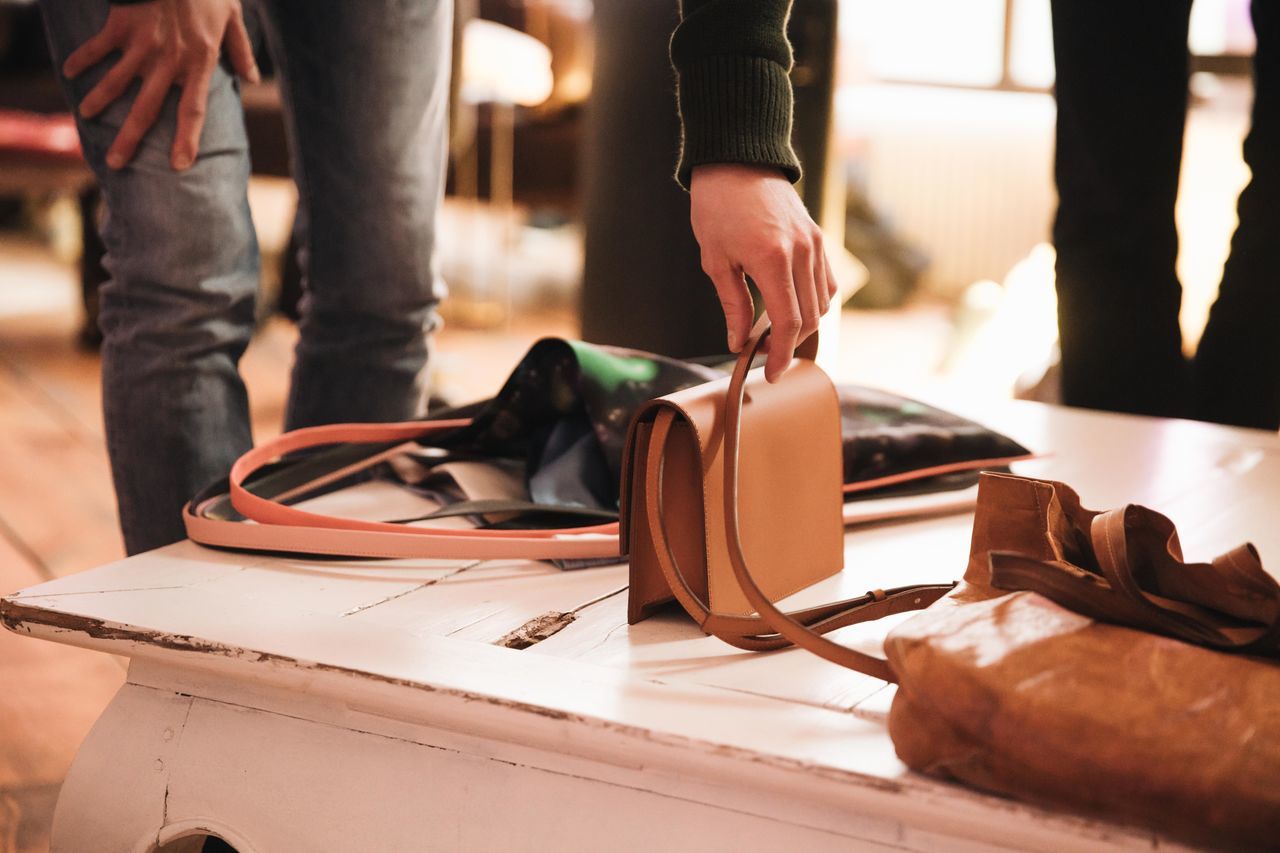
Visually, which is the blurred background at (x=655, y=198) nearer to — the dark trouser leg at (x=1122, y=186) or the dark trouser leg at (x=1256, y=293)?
the dark trouser leg at (x=1122, y=186)

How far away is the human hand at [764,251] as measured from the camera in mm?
639

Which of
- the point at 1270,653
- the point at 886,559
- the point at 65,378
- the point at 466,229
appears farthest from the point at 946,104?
the point at 1270,653

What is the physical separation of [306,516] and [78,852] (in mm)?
226

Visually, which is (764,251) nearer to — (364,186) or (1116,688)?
(1116,688)

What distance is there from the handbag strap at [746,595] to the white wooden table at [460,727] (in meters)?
0.02

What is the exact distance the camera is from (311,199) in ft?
3.49

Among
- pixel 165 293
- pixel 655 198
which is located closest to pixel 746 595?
pixel 165 293

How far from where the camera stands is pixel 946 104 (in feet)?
11.9

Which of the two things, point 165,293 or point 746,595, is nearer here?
point 746,595

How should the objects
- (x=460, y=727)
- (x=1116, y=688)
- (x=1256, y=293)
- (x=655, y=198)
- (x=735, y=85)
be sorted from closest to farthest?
(x=1116, y=688), (x=460, y=727), (x=735, y=85), (x=1256, y=293), (x=655, y=198)

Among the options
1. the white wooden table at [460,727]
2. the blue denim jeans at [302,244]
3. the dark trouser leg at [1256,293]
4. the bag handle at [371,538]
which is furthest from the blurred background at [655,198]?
the white wooden table at [460,727]

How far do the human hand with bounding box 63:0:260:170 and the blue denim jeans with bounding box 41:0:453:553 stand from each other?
0.01 metres

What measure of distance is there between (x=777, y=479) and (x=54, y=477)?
142 cm

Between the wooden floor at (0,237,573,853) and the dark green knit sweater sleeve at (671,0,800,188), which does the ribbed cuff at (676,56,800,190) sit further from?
the wooden floor at (0,237,573,853)
